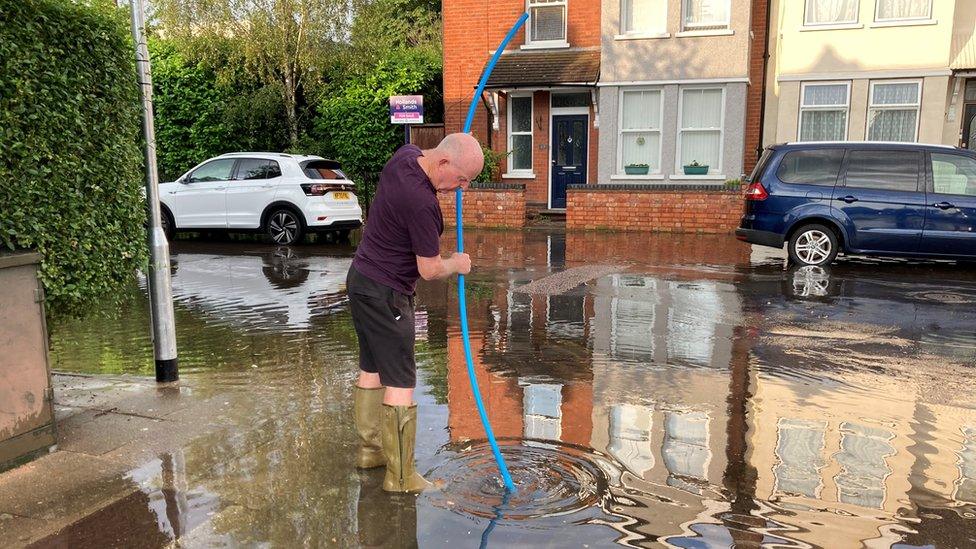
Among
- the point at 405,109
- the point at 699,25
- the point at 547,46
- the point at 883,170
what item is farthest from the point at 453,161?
the point at 547,46

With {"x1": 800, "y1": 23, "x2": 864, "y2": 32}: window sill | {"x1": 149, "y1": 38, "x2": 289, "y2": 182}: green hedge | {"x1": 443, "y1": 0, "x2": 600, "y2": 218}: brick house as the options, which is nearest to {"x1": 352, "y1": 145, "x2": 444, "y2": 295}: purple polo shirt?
{"x1": 443, "y1": 0, "x2": 600, "y2": 218}: brick house

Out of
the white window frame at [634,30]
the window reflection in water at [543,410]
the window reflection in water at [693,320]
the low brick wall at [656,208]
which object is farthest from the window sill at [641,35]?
the window reflection in water at [543,410]

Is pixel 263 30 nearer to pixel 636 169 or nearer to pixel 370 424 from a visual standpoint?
pixel 636 169

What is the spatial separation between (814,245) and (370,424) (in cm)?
956

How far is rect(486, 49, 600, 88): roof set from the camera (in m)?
19.5

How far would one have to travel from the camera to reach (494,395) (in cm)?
589

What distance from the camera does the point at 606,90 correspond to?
19906mm

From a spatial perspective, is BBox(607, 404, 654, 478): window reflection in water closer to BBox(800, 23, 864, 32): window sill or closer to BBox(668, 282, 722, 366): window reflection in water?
BBox(668, 282, 722, 366): window reflection in water

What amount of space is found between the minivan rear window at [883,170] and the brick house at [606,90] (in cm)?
644

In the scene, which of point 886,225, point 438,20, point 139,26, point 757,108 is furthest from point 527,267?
point 438,20

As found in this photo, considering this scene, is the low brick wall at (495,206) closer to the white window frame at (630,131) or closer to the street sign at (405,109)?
the street sign at (405,109)

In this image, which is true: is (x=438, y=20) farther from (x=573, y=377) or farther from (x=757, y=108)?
(x=573, y=377)

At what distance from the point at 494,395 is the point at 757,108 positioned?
55.2 feet

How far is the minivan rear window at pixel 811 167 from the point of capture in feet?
39.2
